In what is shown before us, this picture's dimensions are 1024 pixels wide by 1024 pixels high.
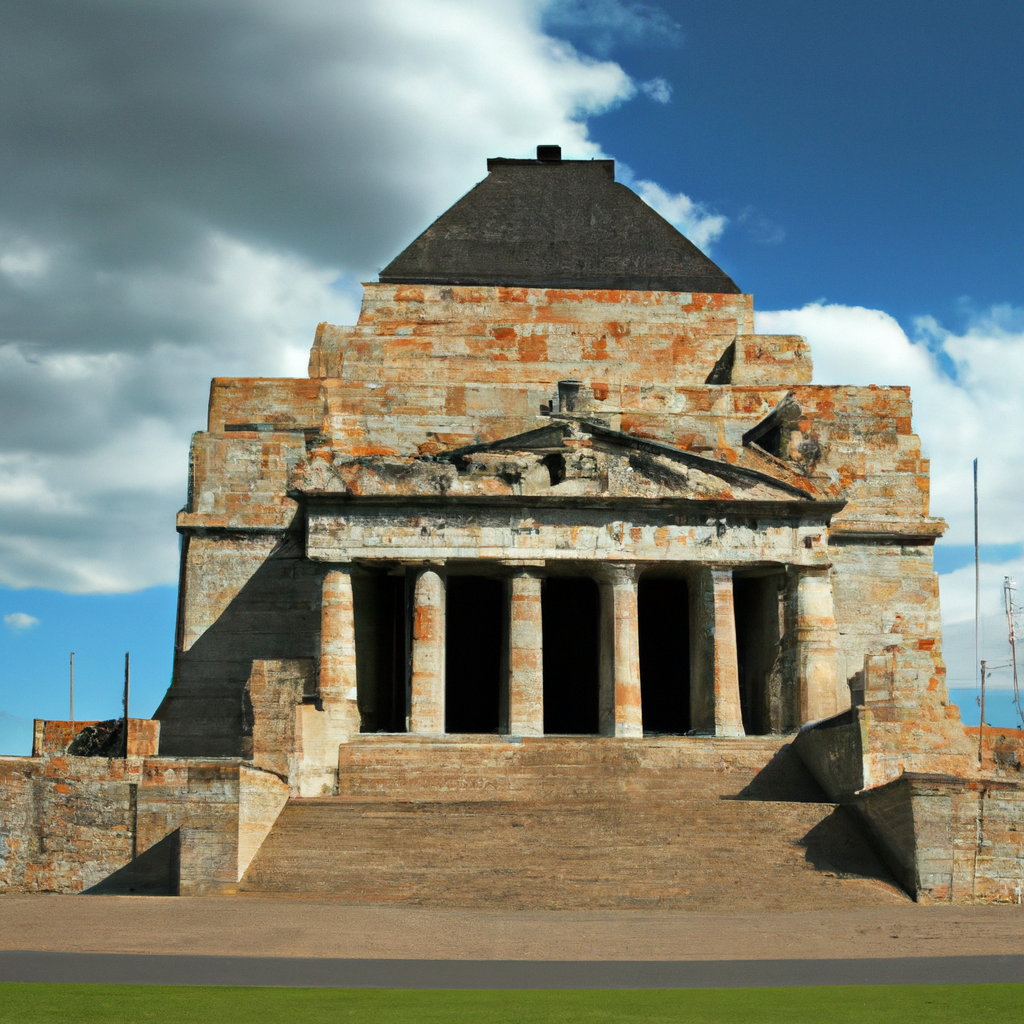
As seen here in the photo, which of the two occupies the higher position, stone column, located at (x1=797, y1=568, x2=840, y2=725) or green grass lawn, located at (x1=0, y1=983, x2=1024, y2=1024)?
stone column, located at (x1=797, y1=568, x2=840, y2=725)

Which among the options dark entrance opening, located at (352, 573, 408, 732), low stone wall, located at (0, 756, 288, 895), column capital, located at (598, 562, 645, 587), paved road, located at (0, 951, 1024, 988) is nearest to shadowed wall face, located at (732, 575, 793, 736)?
column capital, located at (598, 562, 645, 587)

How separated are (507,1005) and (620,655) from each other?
63.0ft

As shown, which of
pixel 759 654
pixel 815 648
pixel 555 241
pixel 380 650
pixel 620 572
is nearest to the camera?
pixel 815 648

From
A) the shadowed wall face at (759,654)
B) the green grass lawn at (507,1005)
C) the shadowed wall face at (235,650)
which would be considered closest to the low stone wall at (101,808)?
the green grass lawn at (507,1005)

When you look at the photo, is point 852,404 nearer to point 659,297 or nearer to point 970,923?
point 659,297

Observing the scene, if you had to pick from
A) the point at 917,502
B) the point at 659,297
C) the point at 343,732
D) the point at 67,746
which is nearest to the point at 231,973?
the point at 343,732

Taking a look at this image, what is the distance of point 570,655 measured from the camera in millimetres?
39469

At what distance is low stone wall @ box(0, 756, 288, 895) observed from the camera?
24.7m

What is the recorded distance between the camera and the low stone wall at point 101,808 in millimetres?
24734

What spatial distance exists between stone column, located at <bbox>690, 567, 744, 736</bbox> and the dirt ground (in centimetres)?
1012

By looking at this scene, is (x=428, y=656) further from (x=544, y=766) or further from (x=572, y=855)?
(x=572, y=855)

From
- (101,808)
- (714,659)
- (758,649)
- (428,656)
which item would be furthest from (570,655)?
Answer: (101,808)

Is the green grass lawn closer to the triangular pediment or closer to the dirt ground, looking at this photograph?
the dirt ground

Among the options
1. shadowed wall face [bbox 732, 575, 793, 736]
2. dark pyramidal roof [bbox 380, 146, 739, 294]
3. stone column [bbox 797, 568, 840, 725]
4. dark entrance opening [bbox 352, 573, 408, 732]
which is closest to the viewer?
stone column [bbox 797, 568, 840, 725]
